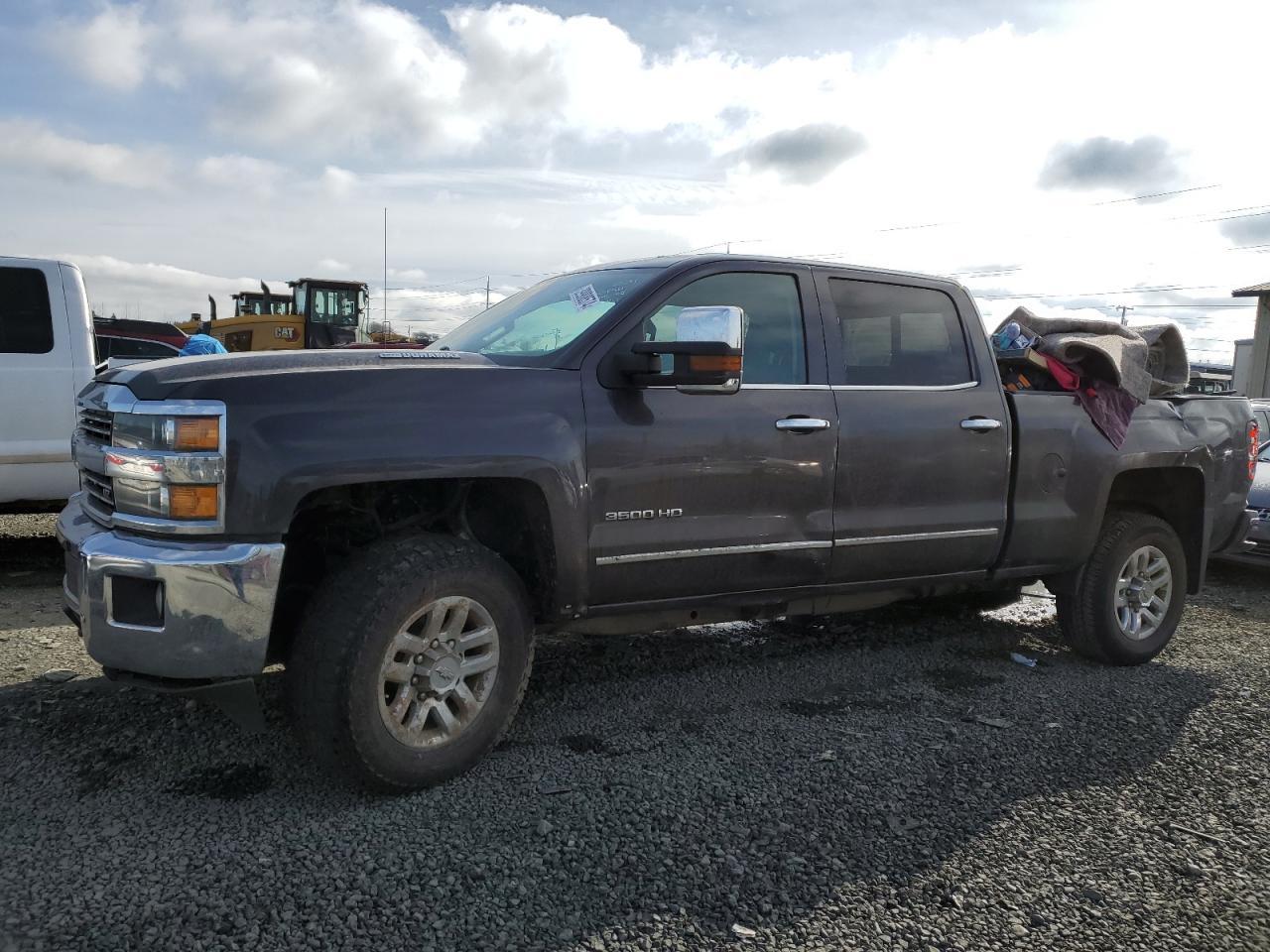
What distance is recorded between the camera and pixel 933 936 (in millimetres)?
2604

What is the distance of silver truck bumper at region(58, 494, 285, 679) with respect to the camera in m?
2.91

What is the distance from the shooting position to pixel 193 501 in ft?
9.61

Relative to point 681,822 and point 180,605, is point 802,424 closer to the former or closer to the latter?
point 681,822

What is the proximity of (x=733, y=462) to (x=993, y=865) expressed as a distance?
1645 mm

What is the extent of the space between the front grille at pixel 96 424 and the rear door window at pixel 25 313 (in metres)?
3.62

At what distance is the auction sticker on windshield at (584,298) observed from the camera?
394cm

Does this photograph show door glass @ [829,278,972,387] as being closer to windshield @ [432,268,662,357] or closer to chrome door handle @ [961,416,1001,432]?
chrome door handle @ [961,416,1001,432]

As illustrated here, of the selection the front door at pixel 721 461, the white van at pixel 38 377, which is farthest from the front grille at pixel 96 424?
the white van at pixel 38 377

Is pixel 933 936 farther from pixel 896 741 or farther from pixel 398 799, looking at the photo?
pixel 398 799

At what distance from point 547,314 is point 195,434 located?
161 centimetres

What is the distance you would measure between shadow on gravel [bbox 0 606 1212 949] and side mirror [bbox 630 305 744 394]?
4.63 ft

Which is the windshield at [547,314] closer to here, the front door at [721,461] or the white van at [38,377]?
the front door at [721,461]

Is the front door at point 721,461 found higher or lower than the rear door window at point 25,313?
lower

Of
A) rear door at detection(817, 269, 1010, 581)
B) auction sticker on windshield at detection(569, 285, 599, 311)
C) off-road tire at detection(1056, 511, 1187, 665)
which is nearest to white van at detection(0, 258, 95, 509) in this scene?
auction sticker on windshield at detection(569, 285, 599, 311)
